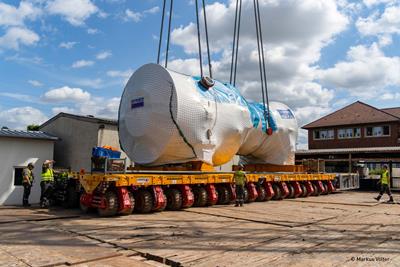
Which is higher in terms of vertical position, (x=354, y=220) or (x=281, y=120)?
(x=281, y=120)

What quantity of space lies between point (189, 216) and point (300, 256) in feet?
15.5

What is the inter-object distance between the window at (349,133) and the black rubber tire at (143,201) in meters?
28.6

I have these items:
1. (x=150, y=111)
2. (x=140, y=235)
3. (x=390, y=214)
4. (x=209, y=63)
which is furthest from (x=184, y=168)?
(x=390, y=214)

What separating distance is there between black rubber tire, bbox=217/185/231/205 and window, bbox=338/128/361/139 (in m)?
25.1

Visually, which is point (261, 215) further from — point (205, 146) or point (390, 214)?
point (390, 214)

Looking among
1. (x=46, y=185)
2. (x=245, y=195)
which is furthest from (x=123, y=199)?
(x=245, y=195)

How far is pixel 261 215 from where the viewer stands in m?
11.0

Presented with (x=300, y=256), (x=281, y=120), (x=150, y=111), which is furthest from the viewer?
(x=281, y=120)

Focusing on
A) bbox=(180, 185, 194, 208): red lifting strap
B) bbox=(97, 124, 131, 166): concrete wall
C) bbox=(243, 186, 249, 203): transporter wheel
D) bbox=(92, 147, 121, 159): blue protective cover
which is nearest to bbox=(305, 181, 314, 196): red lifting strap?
bbox=(243, 186, 249, 203): transporter wheel

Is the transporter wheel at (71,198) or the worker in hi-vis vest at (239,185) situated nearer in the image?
the transporter wheel at (71,198)

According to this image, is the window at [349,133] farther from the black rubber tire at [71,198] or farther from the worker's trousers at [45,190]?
the worker's trousers at [45,190]

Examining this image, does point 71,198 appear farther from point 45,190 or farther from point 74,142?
point 74,142

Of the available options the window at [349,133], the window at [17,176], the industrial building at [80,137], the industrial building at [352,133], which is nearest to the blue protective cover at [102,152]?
the industrial building at [80,137]

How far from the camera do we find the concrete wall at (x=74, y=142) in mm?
15914
